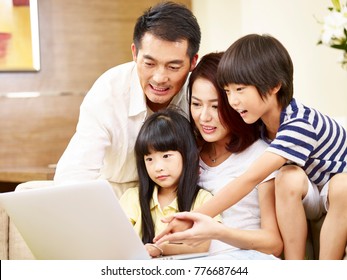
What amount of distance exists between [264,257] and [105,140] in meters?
0.81

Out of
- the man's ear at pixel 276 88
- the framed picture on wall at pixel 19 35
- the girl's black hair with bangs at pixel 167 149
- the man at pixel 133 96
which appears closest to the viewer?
the man's ear at pixel 276 88

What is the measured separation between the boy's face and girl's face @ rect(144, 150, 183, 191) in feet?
0.96

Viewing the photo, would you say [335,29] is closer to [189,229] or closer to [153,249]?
[189,229]

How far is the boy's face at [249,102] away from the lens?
214 cm

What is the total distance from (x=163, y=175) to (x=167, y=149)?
3.6 inches

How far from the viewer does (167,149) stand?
2.33m

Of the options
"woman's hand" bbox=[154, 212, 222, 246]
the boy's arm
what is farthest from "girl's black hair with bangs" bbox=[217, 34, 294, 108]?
"woman's hand" bbox=[154, 212, 222, 246]

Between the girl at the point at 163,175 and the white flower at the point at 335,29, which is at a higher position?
the white flower at the point at 335,29

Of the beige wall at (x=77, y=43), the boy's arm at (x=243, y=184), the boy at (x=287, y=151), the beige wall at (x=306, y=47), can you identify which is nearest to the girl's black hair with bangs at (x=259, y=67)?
the boy at (x=287, y=151)

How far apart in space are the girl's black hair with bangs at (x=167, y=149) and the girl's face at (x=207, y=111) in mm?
69

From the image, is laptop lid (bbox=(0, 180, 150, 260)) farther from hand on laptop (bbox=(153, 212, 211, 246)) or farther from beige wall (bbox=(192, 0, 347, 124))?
beige wall (bbox=(192, 0, 347, 124))

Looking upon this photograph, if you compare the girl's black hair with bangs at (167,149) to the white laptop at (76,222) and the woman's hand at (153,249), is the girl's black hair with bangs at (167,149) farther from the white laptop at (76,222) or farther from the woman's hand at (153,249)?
the white laptop at (76,222)

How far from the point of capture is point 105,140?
251 cm
